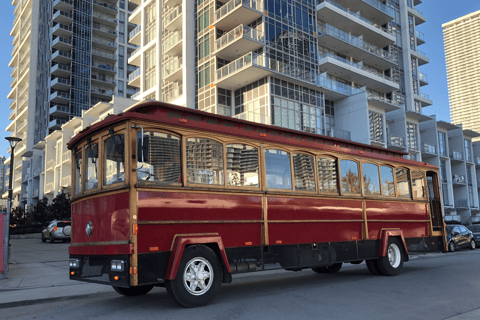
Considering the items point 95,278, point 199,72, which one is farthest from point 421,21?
point 95,278

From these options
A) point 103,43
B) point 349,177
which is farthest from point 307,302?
point 103,43

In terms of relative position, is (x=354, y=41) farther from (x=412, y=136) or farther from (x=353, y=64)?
(x=412, y=136)

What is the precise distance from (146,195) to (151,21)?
142 feet

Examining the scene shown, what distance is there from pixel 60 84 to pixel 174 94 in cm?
3918

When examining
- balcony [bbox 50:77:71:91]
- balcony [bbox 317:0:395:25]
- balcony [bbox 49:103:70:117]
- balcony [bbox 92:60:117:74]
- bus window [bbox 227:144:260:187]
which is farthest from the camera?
balcony [bbox 92:60:117:74]

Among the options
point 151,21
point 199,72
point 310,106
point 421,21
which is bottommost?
point 310,106

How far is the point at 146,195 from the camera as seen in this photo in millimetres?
7223

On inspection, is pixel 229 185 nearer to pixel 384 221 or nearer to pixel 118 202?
pixel 118 202

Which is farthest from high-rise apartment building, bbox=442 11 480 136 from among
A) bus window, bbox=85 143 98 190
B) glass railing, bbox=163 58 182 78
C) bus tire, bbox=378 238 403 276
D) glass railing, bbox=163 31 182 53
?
bus window, bbox=85 143 98 190

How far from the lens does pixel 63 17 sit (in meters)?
73.4

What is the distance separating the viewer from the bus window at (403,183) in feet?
42.3

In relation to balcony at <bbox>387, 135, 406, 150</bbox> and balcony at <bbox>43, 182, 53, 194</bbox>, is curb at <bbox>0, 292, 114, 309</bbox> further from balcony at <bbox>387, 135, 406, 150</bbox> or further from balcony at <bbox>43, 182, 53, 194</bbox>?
balcony at <bbox>43, 182, 53, 194</bbox>

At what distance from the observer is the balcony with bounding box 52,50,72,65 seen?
72562 millimetres

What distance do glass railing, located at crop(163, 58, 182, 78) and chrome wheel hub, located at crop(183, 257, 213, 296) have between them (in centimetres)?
3538
